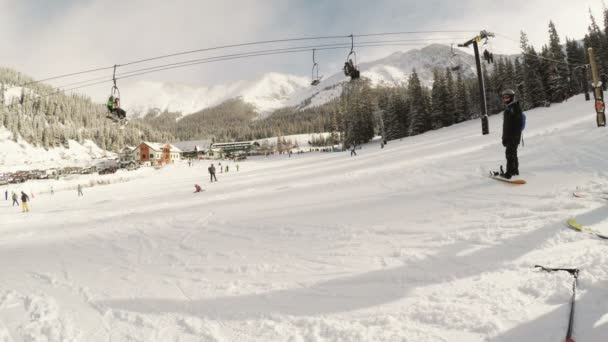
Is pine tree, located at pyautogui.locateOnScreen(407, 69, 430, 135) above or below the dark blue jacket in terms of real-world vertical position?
above

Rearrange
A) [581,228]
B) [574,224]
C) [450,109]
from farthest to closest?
[450,109] → [574,224] → [581,228]

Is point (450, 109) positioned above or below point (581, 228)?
above

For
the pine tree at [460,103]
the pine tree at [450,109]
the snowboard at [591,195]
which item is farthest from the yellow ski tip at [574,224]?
the pine tree at [460,103]

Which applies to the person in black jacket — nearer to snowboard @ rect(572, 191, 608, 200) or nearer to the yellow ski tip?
snowboard @ rect(572, 191, 608, 200)

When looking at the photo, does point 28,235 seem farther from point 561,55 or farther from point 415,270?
point 561,55

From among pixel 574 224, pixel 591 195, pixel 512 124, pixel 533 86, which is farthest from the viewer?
pixel 533 86

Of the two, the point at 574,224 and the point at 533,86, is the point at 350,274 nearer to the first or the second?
the point at 574,224

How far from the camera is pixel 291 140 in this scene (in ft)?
558

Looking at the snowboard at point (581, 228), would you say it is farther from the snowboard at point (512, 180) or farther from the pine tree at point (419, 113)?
the pine tree at point (419, 113)

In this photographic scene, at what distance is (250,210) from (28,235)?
908cm

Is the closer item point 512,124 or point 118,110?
point 512,124

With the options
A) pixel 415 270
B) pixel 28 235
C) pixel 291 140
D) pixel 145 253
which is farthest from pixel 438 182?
pixel 291 140

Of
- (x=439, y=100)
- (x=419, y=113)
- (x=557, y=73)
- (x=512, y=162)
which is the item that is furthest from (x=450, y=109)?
(x=512, y=162)

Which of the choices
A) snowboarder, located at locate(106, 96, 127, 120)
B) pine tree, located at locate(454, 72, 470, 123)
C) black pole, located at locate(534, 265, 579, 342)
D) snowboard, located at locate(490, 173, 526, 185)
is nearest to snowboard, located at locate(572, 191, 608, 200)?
snowboard, located at locate(490, 173, 526, 185)
